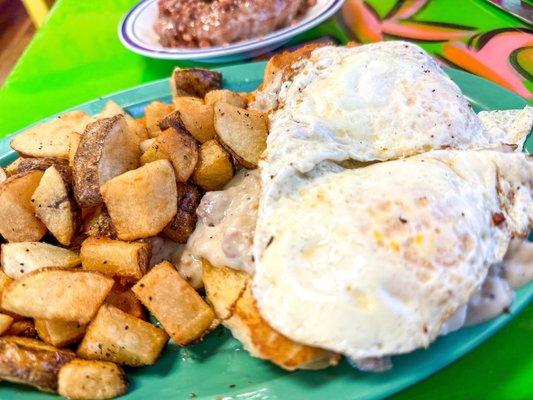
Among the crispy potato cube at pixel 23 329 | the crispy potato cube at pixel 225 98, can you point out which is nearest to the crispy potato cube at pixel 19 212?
the crispy potato cube at pixel 23 329

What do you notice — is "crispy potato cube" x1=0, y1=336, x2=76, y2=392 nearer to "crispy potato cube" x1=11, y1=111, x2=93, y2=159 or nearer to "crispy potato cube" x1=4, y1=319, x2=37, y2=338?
"crispy potato cube" x1=4, y1=319, x2=37, y2=338

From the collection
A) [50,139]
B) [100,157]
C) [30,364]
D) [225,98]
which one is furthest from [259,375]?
[50,139]

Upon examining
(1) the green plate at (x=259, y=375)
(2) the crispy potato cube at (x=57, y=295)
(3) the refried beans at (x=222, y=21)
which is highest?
(3) the refried beans at (x=222, y=21)

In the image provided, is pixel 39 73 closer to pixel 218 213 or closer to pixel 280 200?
pixel 218 213

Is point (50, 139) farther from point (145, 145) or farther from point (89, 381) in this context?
point (89, 381)

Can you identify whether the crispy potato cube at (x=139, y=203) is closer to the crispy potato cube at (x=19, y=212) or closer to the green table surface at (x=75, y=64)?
the crispy potato cube at (x=19, y=212)
